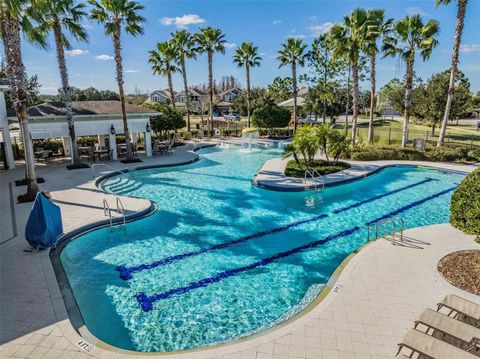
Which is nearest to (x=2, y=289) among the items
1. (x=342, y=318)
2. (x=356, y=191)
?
(x=342, y=318)

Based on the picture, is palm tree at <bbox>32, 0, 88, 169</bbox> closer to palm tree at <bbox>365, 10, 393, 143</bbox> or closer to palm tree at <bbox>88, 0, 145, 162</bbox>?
palm tree at <bbox>88, 0, 145, 162</bbox>

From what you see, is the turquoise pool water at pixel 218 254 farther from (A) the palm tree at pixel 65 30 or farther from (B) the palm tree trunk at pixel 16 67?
(A) the palm tree at pixel 65 30

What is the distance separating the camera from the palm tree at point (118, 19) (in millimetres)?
20953

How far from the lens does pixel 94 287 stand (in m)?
8.48

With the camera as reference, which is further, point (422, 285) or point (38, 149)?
point (38, 149)

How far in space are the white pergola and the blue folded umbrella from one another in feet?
46.0

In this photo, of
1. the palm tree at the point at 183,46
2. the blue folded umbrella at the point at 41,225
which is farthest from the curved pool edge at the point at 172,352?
the palm tree at the point at 183,46

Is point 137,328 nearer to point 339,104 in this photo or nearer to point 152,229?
point 152,229

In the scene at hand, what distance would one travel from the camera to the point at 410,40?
76.4 ft

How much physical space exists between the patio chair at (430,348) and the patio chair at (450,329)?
44 cm

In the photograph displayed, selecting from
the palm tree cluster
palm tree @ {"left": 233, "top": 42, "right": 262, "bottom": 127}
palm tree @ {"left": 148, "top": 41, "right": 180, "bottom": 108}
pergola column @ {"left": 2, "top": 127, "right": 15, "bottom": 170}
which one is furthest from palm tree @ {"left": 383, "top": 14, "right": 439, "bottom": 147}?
pergola column @ {"left": 2, "top": 127, "right": 15, "bottom": 170}

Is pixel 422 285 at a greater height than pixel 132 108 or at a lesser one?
lesser

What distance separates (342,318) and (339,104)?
40247 millimetres

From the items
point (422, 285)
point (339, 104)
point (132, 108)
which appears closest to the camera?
point (422, 285)
